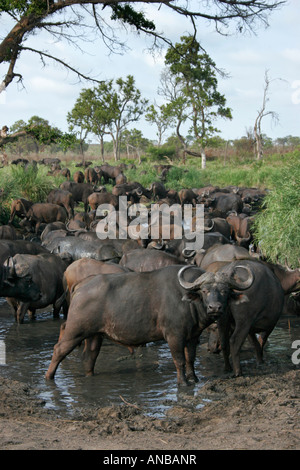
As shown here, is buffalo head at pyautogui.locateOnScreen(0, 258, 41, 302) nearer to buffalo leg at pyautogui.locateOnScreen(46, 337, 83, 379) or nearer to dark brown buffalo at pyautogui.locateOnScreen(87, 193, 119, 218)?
buffalo leg at pyautogui.locateOnScreen(46, 337, 83, 379)

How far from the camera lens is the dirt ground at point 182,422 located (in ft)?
16.0

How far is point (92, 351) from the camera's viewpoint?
7723 mm

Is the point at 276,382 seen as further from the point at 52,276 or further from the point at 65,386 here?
the point at 52,276

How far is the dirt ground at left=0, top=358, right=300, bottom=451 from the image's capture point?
192 inches

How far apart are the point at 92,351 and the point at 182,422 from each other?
2.24m

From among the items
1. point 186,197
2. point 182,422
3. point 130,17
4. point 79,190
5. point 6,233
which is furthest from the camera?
point 186,197

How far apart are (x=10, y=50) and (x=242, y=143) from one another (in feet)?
147

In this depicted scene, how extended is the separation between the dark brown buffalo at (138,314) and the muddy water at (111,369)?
1.47 feet

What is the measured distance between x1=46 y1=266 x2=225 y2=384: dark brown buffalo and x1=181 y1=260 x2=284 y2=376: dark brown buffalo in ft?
0.99

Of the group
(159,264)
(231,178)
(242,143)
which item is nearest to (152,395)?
(159,264)

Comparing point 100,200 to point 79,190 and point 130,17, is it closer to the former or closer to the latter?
point 79,190

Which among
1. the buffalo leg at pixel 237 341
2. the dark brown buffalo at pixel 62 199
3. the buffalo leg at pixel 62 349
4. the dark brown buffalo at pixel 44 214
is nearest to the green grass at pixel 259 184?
the dark brown buffalo at pixel 62 199

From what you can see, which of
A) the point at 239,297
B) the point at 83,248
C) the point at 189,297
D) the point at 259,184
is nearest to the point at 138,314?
the point at 189,297

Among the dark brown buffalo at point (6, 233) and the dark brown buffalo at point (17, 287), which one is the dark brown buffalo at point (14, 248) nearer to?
the dark brown buffalo at point (17, 287)
